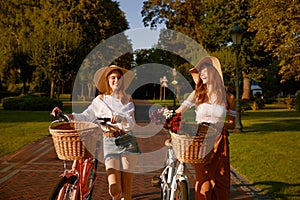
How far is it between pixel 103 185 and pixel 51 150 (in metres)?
4.41

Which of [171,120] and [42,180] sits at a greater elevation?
[171,120]

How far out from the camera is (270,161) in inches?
358

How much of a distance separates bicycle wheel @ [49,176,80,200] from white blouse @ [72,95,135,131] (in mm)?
725

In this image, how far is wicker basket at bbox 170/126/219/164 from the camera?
10.8 feet

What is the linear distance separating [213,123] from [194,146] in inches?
26.0

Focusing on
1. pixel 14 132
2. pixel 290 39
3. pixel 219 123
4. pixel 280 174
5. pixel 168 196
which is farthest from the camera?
pixel 290 39

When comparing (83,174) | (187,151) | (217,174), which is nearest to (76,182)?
(83,174)

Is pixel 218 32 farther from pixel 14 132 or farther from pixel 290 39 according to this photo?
pixel 14 132

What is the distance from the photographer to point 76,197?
4.00 metres

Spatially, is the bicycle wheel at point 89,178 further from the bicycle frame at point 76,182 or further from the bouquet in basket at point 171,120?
the bouquet in basket at point 171,120

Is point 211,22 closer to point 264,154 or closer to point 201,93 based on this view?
point 264,154

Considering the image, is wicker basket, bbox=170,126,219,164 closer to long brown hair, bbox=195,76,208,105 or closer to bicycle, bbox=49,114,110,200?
long brown hair, bbox=195,76,208,105

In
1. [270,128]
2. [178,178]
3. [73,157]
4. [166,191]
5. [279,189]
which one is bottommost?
[279,189]

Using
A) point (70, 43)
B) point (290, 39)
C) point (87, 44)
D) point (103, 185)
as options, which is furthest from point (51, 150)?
point (87, 44)
